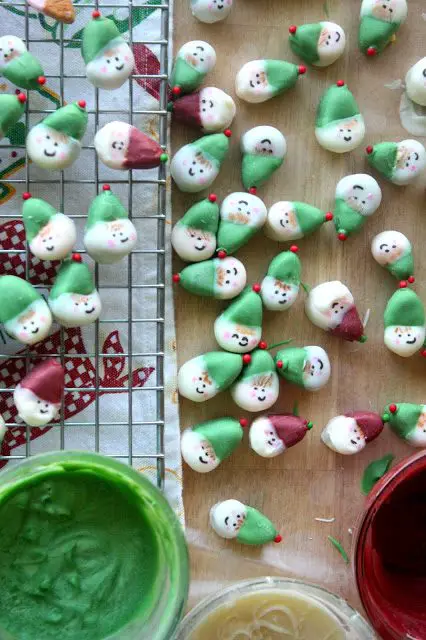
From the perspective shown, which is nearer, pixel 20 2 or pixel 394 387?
pixel 20 2

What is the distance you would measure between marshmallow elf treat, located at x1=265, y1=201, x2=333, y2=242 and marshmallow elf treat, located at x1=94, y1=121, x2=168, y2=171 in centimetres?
18

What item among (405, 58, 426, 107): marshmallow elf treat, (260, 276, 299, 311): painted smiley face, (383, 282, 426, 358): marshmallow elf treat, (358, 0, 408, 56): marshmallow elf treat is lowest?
(383, 282, 426, 358): marshmallow elf treat

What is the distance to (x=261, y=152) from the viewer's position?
4.07 feet

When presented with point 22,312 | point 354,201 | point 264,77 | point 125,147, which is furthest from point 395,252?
point 22,312

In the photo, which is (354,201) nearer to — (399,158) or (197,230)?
(399,158)

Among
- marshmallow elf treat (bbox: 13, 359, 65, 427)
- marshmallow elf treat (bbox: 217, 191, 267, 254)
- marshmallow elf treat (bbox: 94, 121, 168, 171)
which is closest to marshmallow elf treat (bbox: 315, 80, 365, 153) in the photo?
marshmallow elf treat (bbox: 217, 191, 267, 254)

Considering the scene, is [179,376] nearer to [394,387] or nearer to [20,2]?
[394,387]

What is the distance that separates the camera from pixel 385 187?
51.4 inches

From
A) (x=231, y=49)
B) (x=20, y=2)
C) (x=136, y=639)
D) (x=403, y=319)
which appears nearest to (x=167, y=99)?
(x=231, y=49)

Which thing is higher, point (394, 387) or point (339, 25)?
point (339, 25)

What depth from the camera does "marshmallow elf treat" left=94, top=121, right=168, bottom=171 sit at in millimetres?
1159

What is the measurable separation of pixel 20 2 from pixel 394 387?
74 centimetres

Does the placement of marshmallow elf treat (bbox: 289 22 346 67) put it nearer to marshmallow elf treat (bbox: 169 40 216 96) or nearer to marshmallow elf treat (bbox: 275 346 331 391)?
marshmallow elf treat (bbox: 169 40 216 96)

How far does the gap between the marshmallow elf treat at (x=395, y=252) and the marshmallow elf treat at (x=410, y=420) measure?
0.58 ft
